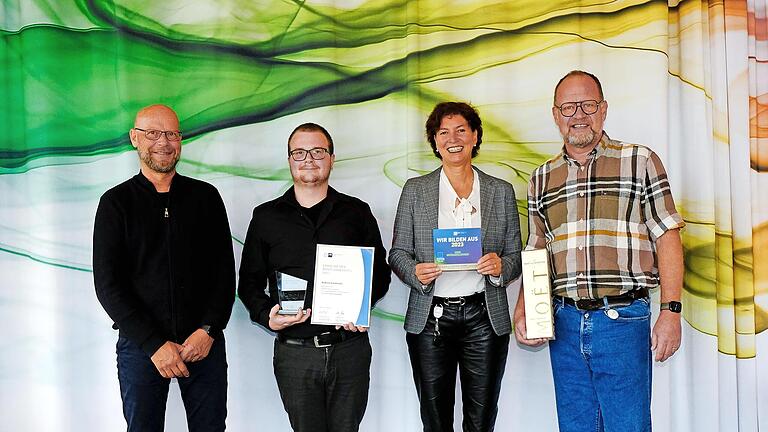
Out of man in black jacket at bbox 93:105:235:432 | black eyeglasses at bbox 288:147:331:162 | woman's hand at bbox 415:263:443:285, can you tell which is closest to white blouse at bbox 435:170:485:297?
woman's hand at bbox 415:263:443:285

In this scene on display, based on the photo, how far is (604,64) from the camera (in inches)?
117

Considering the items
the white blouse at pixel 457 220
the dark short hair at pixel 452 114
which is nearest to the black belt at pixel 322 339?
the white blouse at pixel 457 220

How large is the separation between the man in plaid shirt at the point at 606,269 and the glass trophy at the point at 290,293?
862 mm

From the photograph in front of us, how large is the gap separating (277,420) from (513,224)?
162 cm

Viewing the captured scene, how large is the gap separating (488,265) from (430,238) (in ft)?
0.87

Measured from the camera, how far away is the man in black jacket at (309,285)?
2232 mm

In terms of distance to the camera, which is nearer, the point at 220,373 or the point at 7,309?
the point at 220,373

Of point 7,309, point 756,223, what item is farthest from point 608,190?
point 7,309

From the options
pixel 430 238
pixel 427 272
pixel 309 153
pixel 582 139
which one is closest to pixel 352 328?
pixel 427 272

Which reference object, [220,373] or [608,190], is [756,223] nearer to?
[608,190]

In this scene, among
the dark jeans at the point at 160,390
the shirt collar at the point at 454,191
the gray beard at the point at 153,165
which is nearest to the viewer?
the dark jeans at the point at 160,390

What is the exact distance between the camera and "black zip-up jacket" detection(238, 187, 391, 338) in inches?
89.7

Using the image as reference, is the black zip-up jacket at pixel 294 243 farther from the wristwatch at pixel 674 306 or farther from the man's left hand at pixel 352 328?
the wristwatch at pixel 674 306

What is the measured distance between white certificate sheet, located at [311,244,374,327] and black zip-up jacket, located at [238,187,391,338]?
61mm
